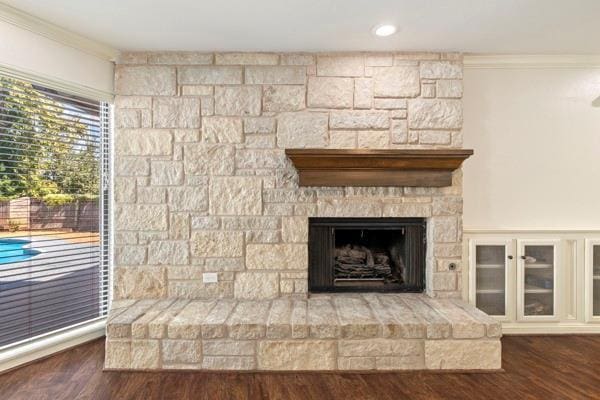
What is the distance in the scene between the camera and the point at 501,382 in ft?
6.41

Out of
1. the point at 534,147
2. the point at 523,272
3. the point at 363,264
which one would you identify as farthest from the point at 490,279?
the point at 534,147

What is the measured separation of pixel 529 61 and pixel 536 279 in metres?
1.81

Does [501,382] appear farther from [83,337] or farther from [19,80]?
[19,80]

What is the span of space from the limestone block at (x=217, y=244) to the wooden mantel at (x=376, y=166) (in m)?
0.70

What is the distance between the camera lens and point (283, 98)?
2.48 m

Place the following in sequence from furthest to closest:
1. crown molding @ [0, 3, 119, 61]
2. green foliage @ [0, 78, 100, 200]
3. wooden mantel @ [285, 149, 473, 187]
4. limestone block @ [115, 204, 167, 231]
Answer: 1. limestone block @ [115, 204, 167, 231]
2. wooden mantel @ [285, 149, 473, 187]
3. green foliage @ [0, 78, 100, 200]
4. crown molding @ [0, 3, 119, 61]

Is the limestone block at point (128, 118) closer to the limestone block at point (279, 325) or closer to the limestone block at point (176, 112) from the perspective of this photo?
the limestone block at point (176, 112)

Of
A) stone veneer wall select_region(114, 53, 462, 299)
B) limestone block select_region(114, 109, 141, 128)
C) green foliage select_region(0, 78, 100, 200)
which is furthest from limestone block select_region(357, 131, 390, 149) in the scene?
green foliage select_region(0, 78, 100, 200)

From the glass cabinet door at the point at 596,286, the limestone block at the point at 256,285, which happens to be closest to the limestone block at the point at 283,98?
the limestone block at the point at 256,285

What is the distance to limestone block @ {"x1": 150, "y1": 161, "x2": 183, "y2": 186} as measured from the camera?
2477 mm

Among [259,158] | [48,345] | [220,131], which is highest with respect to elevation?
[220,131]

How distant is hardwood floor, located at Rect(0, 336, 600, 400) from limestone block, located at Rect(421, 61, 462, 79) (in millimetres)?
2153

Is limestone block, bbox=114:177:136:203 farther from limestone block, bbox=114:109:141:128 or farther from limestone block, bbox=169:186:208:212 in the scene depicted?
limestone block, bbox=114:109:141:128

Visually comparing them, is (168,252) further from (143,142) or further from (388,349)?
(388,349)
